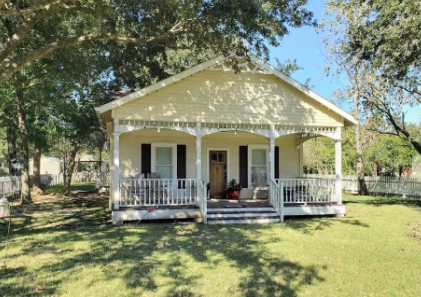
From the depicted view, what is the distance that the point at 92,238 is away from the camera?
8789 millimetres

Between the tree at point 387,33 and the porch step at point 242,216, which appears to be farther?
the porch step at point 242,216

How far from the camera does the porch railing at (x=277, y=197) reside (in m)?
11.6

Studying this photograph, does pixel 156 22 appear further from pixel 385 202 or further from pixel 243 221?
pixel 385 202

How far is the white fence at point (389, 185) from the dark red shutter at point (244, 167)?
6452mm

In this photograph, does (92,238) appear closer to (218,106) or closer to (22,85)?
(218,106)

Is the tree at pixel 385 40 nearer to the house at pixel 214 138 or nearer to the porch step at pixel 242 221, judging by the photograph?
the house at pixel 214 138

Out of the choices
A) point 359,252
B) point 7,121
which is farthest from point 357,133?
point 7,121

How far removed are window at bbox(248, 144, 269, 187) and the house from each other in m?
0.06

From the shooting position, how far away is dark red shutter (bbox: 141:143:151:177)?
44.1ft

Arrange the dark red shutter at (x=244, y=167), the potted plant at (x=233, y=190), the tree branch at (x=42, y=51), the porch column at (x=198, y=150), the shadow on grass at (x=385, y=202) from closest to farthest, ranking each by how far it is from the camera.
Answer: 1. the tree branch at (x=42, y=51)
2. the porch column at (x=198, y=150)
3. the potted plant at (x=233, y=190)
4. the dark red shutter at (x=244, y=167)
5. the shadow on grass at (x=385, y=202)

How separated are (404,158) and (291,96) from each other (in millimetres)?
17931

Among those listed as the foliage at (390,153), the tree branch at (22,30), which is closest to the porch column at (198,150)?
the tree branch at (22,30)

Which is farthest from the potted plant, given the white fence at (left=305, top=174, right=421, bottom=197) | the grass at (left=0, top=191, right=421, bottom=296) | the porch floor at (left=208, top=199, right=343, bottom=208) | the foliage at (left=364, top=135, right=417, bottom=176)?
the foliage at (left=364, top=135, right=417, bottom=176)

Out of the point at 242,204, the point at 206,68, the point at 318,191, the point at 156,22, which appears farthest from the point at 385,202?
the point at 156,22
